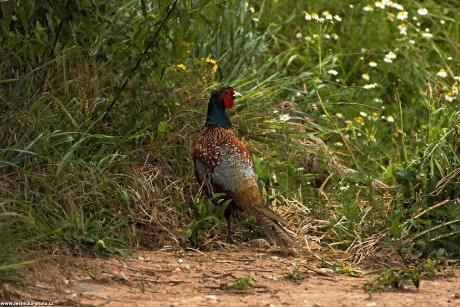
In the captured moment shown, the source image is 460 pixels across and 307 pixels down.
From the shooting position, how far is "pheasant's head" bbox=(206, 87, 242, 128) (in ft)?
21.5

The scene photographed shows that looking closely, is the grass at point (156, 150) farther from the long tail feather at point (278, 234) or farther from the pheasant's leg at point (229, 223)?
the long tail feather at point (278, 234)

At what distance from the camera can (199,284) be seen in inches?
208

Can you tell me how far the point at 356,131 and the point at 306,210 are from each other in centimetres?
184

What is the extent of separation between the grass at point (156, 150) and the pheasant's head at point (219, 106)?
0.17 m

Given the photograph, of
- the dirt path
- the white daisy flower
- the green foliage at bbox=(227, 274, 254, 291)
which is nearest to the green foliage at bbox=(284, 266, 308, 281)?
the dirt path

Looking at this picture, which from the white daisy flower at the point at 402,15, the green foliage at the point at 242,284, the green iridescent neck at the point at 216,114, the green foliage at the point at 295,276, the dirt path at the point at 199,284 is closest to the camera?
the dirt path at the point at 199,284

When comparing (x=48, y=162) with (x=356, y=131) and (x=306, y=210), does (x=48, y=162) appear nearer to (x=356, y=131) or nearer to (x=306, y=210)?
(x=306, y=210)

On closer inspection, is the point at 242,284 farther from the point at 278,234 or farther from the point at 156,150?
the point at 156,150

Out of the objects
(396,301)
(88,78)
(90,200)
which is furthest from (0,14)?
(396,301)

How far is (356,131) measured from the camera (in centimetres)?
837

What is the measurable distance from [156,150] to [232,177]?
65cm

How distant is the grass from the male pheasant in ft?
0.46

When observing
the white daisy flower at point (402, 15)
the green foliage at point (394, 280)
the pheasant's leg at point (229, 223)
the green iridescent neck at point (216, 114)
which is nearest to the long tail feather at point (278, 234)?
the pheasant's leg at point (229, 223)

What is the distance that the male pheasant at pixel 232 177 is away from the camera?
20.1ft
